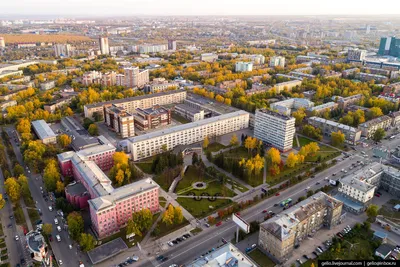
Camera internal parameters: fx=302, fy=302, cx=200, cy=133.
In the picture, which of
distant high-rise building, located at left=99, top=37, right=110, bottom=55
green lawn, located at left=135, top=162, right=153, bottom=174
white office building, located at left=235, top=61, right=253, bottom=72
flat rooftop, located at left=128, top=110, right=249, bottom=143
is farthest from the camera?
distant high-rise building, located at left=99, top=37, right=110, bottom=55

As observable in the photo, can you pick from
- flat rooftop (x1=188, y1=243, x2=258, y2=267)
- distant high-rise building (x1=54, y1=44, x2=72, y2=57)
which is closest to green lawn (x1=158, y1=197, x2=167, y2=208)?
flat rooftop (x1=188, y1=243, x2=258, y2=267)

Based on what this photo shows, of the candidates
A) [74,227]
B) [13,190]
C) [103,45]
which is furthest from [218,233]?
[103,45]

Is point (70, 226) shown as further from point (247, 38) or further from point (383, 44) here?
point (247, 38)

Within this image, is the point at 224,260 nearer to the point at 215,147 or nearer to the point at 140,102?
the point at 215,147

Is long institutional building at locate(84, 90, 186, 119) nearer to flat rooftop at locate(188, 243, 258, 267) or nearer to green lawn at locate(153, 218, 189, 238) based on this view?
green lawn at locate(153, 218, 189, 238)

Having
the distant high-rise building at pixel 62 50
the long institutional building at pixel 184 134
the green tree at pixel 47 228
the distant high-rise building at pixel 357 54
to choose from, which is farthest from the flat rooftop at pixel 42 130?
the distant high-rise building at pixel 357 54

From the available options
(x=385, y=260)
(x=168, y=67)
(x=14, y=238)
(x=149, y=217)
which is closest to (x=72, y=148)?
(x=14, y=238)
